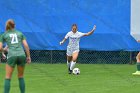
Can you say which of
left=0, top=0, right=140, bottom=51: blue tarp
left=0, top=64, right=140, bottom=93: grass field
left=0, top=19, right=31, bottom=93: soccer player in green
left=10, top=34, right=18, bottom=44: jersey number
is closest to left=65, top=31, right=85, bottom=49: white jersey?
left=0, top=64, right=140, bottom=93: grass field

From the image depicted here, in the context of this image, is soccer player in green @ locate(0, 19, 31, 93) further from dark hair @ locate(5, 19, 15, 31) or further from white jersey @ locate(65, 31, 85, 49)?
white jersey @ locate(65, 31, 85, 49)

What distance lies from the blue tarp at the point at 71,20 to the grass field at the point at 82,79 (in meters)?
0.94

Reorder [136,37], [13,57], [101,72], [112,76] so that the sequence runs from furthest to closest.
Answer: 1. [136,37]
2. [101,72]
3. [112,76]
4. [13,57]

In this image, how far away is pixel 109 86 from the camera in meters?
13.8

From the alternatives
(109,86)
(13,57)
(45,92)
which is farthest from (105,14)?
(13,57)

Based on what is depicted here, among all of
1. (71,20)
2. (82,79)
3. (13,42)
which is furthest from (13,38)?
(71,20)

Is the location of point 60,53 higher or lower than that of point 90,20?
lower

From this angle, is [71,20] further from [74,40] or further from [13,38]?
[13,38]

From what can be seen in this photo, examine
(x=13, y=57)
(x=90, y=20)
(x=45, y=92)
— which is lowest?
(x=45, y=92)

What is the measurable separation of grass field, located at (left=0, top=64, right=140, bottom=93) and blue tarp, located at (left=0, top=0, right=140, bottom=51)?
0.94 m

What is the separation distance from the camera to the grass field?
→ 43.3 feet

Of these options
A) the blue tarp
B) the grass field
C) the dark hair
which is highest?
the blue tarp

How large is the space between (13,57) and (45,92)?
1758 millimetres

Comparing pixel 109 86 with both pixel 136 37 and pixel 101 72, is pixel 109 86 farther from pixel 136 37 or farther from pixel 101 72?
pixel 136 37
